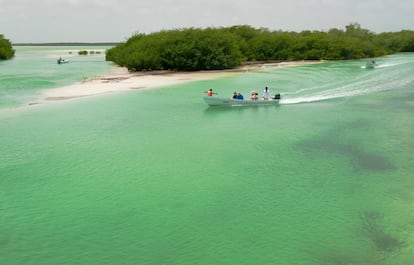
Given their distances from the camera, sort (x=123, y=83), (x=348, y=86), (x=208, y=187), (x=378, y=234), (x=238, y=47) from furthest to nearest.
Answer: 1. (x=238, y=47)
2. (x=123, y=83)
3. (x=348, y=86)
4. (x=208, y=187)
5. (x=378, y=234)

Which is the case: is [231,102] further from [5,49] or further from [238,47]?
[5,49]

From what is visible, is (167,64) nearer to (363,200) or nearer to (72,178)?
(72,178)

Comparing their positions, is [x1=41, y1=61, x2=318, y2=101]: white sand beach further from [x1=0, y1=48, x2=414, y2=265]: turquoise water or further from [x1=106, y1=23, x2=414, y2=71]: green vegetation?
[x1=0, y1=48, x2=414, y2=265]: turquoise water

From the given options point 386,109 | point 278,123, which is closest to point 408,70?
point 386,109

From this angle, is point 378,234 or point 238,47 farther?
point 238,47

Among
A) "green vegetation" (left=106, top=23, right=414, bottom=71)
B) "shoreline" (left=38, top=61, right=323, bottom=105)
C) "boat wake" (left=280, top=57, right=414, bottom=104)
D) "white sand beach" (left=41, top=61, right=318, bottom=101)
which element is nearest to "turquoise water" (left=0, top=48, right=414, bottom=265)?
"boat wake" (left=280, top=57, right=414, bottom=104)

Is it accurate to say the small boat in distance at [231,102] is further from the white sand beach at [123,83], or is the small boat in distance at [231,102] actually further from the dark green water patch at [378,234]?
the dark green water patch at [378,234]

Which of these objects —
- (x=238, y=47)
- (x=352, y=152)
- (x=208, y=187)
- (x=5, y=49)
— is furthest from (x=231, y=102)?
(x=5, y=49)
